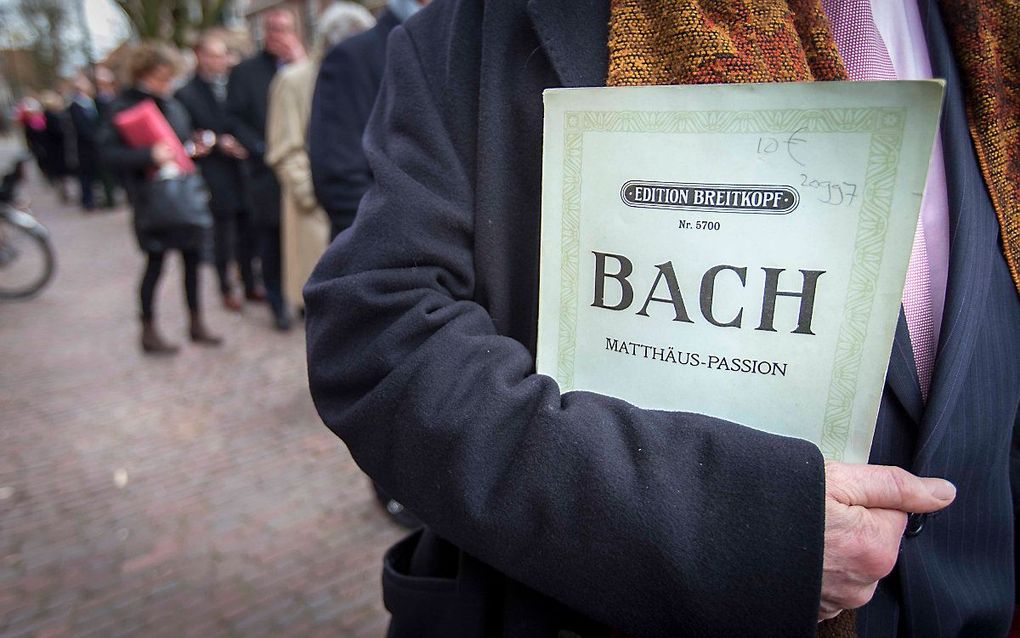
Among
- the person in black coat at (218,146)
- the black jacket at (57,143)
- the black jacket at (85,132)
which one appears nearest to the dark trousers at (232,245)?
the person in black coat at (218,146)

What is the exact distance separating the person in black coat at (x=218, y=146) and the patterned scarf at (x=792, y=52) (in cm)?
480

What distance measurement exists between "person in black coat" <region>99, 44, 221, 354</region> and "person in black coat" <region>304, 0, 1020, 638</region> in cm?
387

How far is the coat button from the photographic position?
78 cm

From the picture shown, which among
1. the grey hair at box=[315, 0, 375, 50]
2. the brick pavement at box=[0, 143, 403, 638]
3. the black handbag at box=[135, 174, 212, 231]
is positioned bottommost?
the brick pavement at box=[0, 143, 403, 638]

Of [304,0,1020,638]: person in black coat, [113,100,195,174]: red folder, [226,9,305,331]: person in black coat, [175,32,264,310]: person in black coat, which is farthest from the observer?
[175,32,264,310]: person in black coat

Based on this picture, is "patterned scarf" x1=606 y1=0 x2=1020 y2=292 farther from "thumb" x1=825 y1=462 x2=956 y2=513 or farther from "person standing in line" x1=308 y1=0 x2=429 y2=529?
"person standing in line" x1=308 y1=0 x2=429 y2=529

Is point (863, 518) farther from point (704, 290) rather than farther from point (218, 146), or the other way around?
point (218, 146)

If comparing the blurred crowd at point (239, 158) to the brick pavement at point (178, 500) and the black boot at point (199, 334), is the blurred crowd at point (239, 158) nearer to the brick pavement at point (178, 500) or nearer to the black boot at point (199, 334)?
the black boot at point (199, 334)

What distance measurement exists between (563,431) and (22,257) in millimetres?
7692

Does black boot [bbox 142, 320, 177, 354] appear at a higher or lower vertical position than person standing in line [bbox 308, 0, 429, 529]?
lower

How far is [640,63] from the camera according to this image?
75cm

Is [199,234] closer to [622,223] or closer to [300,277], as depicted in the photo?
[300,277]

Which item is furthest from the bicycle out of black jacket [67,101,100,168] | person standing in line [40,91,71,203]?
person standing in line [40,91,71,203]

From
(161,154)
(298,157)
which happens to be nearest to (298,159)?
(298,157)
